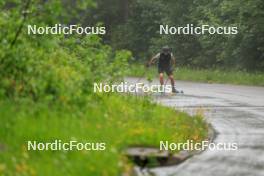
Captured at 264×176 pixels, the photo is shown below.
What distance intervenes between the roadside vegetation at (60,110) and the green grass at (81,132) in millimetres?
12

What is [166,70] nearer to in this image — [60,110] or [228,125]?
[228,125]

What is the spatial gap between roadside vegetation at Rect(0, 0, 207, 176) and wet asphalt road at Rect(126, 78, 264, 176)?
74cm

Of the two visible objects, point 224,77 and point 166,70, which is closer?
point 166,70

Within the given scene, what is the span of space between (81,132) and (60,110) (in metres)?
1.16

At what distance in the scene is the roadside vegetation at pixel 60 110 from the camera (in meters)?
9.75

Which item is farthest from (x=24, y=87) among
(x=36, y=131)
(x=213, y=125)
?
(x=213, y=125)

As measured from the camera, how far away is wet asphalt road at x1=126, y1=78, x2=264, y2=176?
11.2 m

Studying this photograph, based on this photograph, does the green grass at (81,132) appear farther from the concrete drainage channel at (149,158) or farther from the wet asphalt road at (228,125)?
the wet asphalt road at (228,125)

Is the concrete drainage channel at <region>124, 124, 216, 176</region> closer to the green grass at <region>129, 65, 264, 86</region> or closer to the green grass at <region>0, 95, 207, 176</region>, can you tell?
the green grass at <region>0, 95, 207, 176</region>

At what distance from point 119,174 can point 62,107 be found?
273 cm

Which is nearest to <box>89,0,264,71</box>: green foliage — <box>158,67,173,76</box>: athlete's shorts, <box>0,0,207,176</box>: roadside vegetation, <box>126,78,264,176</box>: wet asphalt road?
<box>126,78,264,176</box>: wet asphalt road

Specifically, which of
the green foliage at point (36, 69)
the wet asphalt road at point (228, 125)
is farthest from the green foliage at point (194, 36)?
the green foliage at point (36, 69)

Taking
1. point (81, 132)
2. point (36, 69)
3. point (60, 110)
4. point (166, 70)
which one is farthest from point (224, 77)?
point (81, 132)

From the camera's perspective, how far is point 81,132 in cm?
1109
